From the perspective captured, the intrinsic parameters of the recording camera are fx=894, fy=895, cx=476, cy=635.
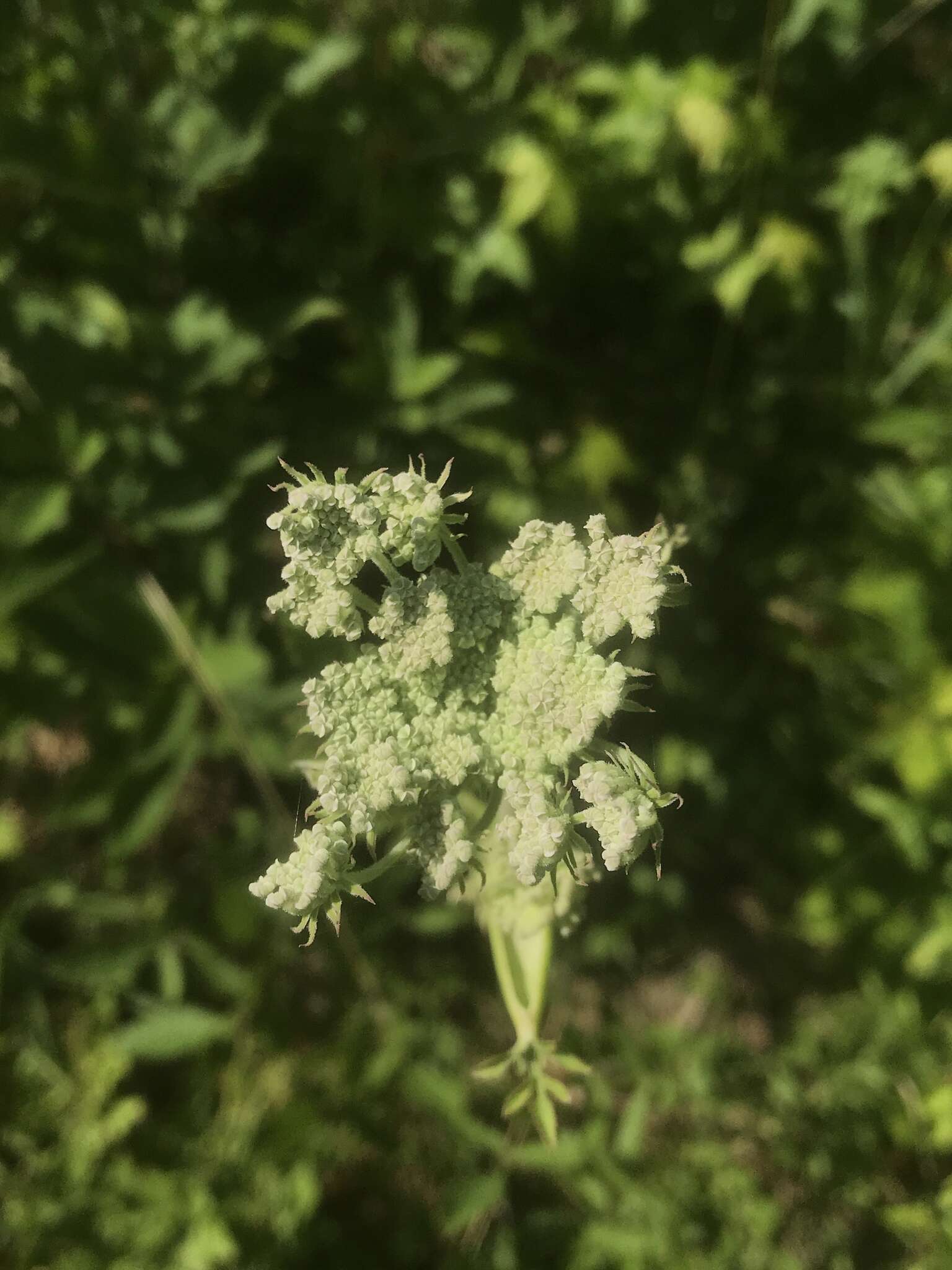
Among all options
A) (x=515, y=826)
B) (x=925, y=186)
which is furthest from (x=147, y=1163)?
(x=925, y=186)

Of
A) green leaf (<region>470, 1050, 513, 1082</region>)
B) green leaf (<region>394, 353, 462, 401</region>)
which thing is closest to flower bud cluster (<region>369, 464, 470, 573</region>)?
green leaf (<region>470, 1050, 513, 1082</region>)

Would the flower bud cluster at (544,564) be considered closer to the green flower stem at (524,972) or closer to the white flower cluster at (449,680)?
the white flower cluster at (449,680)

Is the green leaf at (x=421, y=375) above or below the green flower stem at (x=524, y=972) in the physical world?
above

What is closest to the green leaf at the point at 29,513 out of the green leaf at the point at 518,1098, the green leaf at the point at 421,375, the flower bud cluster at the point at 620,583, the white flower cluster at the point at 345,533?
the green leaf at the point at 421,375

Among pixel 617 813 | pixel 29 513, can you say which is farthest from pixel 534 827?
pixel 29 513

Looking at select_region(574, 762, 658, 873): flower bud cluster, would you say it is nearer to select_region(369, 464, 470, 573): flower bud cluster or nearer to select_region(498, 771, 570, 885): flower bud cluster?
select_region(498, 771, 570, 885): flower bud cluster
